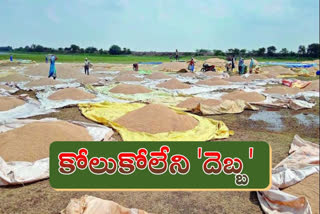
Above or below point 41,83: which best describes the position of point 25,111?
below

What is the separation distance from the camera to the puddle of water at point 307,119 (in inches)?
225

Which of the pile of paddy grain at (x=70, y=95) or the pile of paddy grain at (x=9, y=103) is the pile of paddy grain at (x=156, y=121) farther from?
the pile of paddy grain at (x=9, y=103)

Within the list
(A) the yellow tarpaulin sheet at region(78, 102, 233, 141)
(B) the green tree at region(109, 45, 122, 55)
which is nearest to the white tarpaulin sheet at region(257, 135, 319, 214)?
(A) the yellow tarpaulin sheet at region(78, 102, 233, 141)

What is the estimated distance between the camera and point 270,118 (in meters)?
6.04

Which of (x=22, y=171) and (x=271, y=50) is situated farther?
(x=271, y=50)

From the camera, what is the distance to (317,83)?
9.79 m

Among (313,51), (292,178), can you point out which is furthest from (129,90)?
(313,51)

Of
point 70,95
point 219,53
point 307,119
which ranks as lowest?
point 307,119

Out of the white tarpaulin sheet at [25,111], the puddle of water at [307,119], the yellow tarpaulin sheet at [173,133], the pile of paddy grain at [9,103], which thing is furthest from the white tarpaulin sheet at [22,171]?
the puddle of water at [307,119]

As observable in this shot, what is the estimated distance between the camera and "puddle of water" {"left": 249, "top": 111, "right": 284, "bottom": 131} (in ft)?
17.5

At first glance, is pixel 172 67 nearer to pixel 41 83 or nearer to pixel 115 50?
pixel 41 83

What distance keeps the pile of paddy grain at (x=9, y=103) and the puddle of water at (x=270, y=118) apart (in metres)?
5.45

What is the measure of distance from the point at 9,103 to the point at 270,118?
5998mm

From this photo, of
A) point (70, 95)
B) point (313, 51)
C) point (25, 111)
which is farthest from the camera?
point (313, 51)
